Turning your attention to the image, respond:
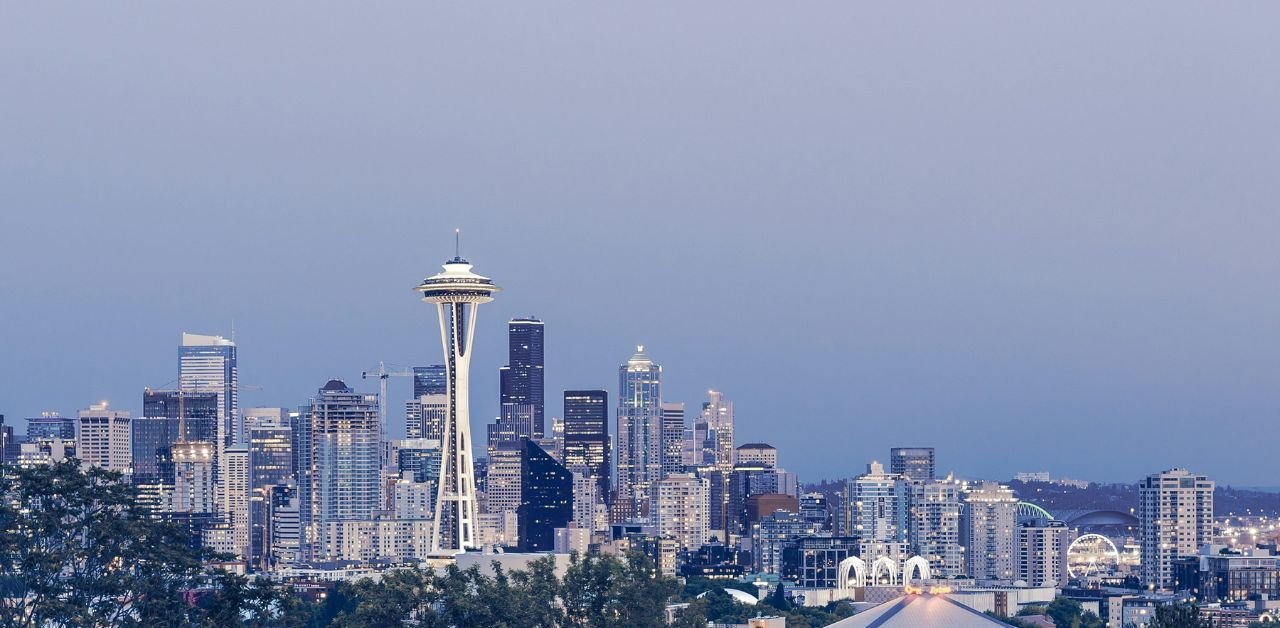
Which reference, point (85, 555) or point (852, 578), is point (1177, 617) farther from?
point (852, 578)

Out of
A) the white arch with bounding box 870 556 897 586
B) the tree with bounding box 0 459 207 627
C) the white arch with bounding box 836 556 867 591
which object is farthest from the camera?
the white arch with bounding box 870 556 897 586

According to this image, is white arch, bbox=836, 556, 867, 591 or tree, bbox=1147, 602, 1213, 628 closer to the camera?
tree, bbox=1147, 602, 1213, 628

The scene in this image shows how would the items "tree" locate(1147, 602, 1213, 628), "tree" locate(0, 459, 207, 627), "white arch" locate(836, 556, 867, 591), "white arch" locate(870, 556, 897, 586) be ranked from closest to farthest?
"tree" locate(0, 459, 207, 627), "tree" locate(1147, 602, 1213, 628), "white arch" locate(836, 556, 867, 591), "white arch" locate(870, 556, 897, 586)

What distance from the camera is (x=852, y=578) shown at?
561 ft

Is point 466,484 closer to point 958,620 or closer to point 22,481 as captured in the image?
point 958,620

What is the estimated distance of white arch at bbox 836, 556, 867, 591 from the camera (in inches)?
6304

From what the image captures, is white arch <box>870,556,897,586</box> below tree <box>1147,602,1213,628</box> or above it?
below

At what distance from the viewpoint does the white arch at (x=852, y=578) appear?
16012 cm

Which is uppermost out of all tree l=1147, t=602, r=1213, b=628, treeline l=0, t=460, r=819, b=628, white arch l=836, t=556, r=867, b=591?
treeline l=0, t=460, r=819, b=628

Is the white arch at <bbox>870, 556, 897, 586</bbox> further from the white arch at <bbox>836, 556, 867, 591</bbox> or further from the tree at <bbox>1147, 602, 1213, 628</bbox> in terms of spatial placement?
the tree at <bbox>1147, 602, 1213, 628</bbox>

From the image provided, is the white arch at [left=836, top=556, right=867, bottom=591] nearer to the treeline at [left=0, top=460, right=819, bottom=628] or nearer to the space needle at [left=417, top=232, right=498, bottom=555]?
the space needle at [left=417, top=232, right=498, bottom=555]

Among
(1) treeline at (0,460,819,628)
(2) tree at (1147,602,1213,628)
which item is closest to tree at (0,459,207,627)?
(1) treeline at (0,460,819,628)

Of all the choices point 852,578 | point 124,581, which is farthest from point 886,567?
point 124,581

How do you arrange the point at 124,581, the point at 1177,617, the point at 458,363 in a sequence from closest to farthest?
the point at 124,581, the point at 1177,617, the point at 458,363
